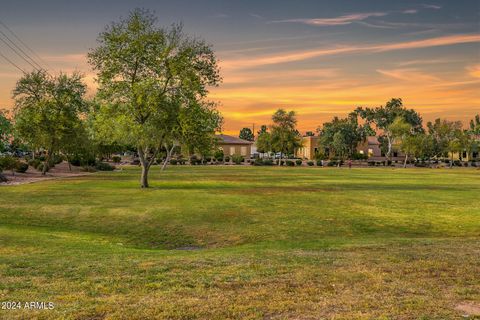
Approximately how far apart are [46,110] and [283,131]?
61.5 metres

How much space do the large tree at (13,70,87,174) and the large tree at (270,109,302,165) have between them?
186ft

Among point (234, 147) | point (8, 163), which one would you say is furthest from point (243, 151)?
point (8, 163)

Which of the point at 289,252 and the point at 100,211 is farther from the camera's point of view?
the point at 100,211

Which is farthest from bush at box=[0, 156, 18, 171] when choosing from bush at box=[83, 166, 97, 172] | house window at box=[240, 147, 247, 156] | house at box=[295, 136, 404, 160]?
house at box=[295, 136, 404, 160]

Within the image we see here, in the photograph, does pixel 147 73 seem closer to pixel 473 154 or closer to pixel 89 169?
pixel 89 169

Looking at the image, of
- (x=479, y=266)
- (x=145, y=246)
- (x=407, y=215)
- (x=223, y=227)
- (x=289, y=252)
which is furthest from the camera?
(x=407, y=215)

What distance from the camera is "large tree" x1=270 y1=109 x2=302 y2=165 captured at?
4116 inches

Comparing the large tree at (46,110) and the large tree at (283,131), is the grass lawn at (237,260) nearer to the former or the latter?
the large tree at (46,110)

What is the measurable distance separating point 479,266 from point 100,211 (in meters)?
18.1

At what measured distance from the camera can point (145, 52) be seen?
1432 inches

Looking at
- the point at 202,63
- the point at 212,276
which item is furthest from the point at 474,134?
the point at 212,276

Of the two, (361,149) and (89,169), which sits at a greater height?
(361,149)

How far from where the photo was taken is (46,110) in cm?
5472

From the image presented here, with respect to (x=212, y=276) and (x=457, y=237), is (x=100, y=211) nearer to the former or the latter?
(x=212, y=276)
